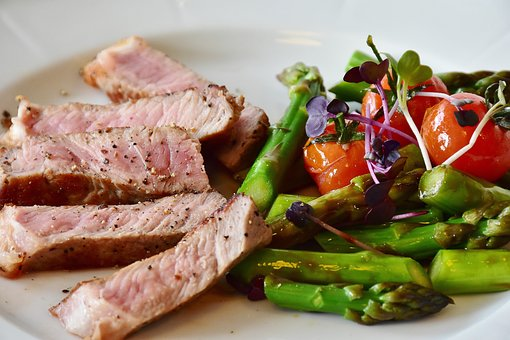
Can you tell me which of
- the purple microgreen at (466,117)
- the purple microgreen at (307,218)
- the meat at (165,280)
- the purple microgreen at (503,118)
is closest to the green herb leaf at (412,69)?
the purple microgreen at (466,117)

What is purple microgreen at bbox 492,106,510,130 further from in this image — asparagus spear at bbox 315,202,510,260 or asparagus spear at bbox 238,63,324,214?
asparagus spear at bbox 238,63,324,214

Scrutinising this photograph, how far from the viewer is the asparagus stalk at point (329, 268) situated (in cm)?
314

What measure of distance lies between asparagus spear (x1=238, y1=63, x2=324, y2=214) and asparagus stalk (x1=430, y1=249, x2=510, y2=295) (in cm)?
103

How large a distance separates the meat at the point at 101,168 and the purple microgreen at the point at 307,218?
1.89 feet

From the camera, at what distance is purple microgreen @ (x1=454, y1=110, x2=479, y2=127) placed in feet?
11.2

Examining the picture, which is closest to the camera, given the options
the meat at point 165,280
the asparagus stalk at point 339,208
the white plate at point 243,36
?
the meat at point 165,280

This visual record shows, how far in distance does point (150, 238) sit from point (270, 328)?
0.78m

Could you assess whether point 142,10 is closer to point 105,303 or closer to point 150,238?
point 150,238

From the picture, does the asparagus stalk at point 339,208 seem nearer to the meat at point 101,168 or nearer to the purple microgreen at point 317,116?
the purple microgreen at point 317,116

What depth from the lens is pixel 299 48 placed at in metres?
5.22

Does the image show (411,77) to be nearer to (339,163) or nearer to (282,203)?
(339,163)

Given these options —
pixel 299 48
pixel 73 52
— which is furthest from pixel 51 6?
pixel 299 48

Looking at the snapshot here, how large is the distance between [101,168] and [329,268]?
4.73ft

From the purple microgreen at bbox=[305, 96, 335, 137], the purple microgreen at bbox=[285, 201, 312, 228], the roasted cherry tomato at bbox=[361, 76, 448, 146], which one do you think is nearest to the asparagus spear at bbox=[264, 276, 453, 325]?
the purple microgreen at bbox=[285, 201, 312, 228]
